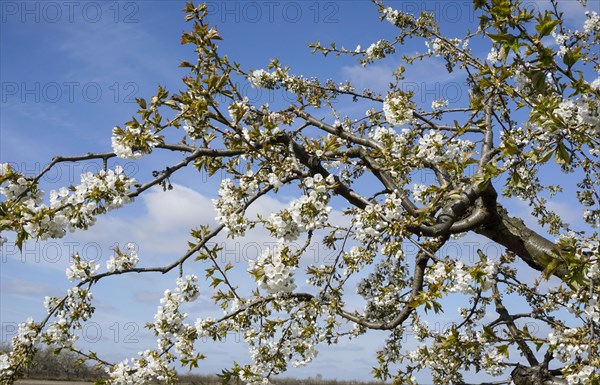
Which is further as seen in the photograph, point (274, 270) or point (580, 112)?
point (274, 270)

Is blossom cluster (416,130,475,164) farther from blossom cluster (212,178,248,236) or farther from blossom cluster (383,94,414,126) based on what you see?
blossom cluster (212,178,248,236)

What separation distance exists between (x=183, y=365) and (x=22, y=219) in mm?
1731

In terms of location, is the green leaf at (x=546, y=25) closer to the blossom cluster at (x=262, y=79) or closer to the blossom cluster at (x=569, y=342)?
the blossom cluster at (x=569, y=342)

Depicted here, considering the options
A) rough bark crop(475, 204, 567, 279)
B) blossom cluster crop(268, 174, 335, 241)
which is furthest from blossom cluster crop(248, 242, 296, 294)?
rough bark crop(475, 204, 567, 279)

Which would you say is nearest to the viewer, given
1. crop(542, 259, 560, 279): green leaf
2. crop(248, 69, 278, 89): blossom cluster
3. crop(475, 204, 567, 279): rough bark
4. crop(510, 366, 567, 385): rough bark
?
crop(542, 259, 560, 279): green leaf

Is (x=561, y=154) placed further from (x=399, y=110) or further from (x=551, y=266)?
(x=399, y=110)

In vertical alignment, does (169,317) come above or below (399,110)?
below

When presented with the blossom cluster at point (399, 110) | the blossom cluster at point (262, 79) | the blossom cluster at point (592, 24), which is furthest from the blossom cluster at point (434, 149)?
the blossom cluster at point (592, 24)

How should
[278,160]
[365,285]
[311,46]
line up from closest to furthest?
[278,160], [365,285], [311,46]

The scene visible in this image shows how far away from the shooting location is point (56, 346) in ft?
14.7

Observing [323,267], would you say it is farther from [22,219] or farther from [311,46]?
[311,46]

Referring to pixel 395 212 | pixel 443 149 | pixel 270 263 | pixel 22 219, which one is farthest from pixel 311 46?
pixel 22 219

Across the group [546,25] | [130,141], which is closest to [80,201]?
[130,141]

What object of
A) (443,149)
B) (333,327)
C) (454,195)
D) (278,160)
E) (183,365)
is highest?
(443,149)
